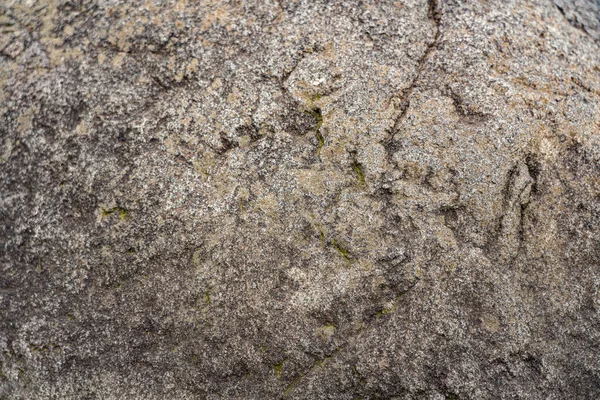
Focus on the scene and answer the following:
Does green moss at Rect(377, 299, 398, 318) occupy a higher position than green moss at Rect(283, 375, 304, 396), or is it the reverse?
green moss at Rect(377, 299, 398, 318)

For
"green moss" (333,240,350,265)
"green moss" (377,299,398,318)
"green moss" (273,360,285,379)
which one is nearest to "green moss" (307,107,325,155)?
"green moss" (333,240,350,265)

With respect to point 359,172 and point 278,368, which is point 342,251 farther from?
point 278,368

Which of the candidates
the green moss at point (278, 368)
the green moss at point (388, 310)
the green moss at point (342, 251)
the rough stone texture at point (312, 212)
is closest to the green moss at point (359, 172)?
the rough stone texture at point (312, 212)

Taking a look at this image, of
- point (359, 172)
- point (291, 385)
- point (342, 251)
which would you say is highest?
point (359, 172)

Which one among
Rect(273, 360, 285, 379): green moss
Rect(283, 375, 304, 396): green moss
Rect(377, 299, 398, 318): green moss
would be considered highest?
Rect(377, 299, 398, 318): green moss

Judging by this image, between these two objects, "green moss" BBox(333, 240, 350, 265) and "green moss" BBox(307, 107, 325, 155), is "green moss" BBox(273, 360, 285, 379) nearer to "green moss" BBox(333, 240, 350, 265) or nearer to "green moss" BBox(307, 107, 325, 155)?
"green moss" BBox(333, 240, 350, 265)

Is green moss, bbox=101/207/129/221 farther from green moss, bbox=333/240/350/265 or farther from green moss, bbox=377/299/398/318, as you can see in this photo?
green moss, bbox=377/299/398/318

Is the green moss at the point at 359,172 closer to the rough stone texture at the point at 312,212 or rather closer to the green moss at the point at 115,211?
the rough stone texture at the point at 312,212

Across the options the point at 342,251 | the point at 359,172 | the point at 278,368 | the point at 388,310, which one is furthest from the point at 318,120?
the point at 278,368
